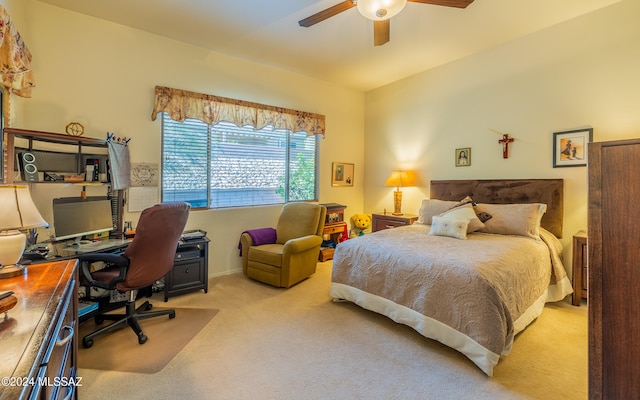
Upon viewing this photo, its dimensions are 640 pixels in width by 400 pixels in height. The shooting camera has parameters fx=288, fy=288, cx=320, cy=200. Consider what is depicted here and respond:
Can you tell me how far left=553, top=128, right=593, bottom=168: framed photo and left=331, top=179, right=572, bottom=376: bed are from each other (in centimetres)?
24

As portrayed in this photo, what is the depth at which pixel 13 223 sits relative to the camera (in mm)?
1431

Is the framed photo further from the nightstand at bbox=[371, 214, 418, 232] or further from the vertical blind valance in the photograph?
the vertical blind valance

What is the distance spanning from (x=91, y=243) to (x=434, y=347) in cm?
304

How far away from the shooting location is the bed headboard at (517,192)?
3180mm

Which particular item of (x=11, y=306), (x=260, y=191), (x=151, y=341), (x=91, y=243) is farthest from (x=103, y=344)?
(x=260, y=191)

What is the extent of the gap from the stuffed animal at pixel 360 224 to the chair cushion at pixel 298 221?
1553mm

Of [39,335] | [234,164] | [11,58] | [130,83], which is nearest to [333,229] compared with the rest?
[234,164]

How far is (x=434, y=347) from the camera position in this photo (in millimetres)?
2234

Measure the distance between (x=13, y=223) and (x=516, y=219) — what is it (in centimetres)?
396

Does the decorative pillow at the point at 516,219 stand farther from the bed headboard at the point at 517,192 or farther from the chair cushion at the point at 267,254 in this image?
the chair cushion at the point at 267,254

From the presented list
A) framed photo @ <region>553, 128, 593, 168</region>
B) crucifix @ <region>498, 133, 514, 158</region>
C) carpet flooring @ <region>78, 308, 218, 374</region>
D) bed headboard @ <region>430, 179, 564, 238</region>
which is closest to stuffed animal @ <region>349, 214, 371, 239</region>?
bed headboard @ <region>430, 179, 564, 238</region>

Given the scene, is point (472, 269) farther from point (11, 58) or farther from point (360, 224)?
point (11, 58)

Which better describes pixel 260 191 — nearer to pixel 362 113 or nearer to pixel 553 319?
pixel 362 113

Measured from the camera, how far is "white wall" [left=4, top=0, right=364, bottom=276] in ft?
9.09
